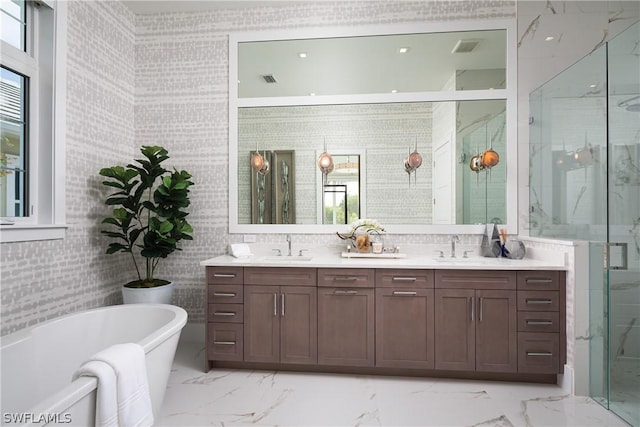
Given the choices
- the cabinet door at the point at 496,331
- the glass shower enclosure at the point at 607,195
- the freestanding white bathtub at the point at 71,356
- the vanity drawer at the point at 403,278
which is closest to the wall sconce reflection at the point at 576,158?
the glass shower enclosure at the point at 607,195

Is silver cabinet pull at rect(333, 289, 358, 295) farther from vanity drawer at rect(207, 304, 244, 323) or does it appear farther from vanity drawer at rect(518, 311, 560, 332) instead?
vanity drawer at rect(518, 311, 560, 332)

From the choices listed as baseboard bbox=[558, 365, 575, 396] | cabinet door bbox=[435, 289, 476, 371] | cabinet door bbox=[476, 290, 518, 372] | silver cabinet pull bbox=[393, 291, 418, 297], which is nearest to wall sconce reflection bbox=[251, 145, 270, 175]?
silver cabinet pull bbox=[393, 291, 418, 297]

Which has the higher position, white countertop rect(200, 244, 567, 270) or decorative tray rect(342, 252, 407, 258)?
decorative tray rect(342, 252, 407, 258)

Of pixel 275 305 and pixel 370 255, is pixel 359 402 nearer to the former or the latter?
pixel 275 305

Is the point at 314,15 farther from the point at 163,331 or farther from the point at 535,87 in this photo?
the point at 163,331

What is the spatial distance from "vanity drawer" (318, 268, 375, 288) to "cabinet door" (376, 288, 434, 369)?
12 centimetres

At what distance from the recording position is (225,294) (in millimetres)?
2727

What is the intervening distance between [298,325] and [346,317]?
0.37 metres

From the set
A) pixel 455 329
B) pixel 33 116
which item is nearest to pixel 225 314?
pixel 455 329

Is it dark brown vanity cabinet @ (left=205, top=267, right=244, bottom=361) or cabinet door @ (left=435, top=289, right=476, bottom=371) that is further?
dark brown vanity cabinet @ (left=205, top=267, right=244, bottom=361)

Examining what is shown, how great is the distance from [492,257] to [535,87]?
154 centimetres

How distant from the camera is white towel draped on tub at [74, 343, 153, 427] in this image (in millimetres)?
1338

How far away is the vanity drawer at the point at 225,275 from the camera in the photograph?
2.72 metres

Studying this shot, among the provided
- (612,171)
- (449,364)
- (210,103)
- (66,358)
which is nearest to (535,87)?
(612,171)
